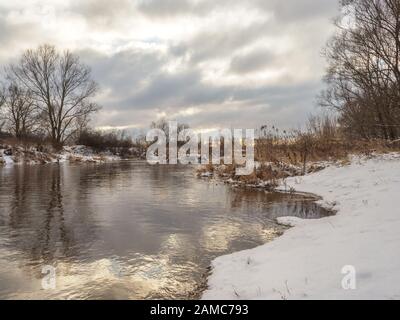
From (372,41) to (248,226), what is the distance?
1444cm

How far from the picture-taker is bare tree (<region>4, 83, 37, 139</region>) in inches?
1491

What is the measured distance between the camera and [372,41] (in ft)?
57.6

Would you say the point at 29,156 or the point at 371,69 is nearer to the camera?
the point at 371,69

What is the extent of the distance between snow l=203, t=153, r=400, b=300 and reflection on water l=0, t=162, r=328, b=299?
18.2 inches

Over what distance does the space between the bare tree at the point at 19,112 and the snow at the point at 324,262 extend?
36881mm

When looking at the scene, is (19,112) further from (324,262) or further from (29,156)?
(324,262)

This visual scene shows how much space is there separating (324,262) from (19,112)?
40.4 m

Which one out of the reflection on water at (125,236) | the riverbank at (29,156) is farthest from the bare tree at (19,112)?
the reflection on water at (125,236)

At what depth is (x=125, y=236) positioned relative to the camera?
21.1 feet

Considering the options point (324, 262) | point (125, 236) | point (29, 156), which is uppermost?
point (29, 156)

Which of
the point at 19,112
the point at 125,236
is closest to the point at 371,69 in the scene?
the point at 125,236

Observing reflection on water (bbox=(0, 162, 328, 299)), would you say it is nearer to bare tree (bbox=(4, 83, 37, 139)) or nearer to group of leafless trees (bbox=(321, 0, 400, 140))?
group of leafless trees (bbox=(321, 0, 400, 140))

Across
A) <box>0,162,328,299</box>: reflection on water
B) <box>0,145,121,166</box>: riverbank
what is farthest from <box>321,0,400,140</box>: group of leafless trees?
<box>0,145,121,166</box>: riverbank
